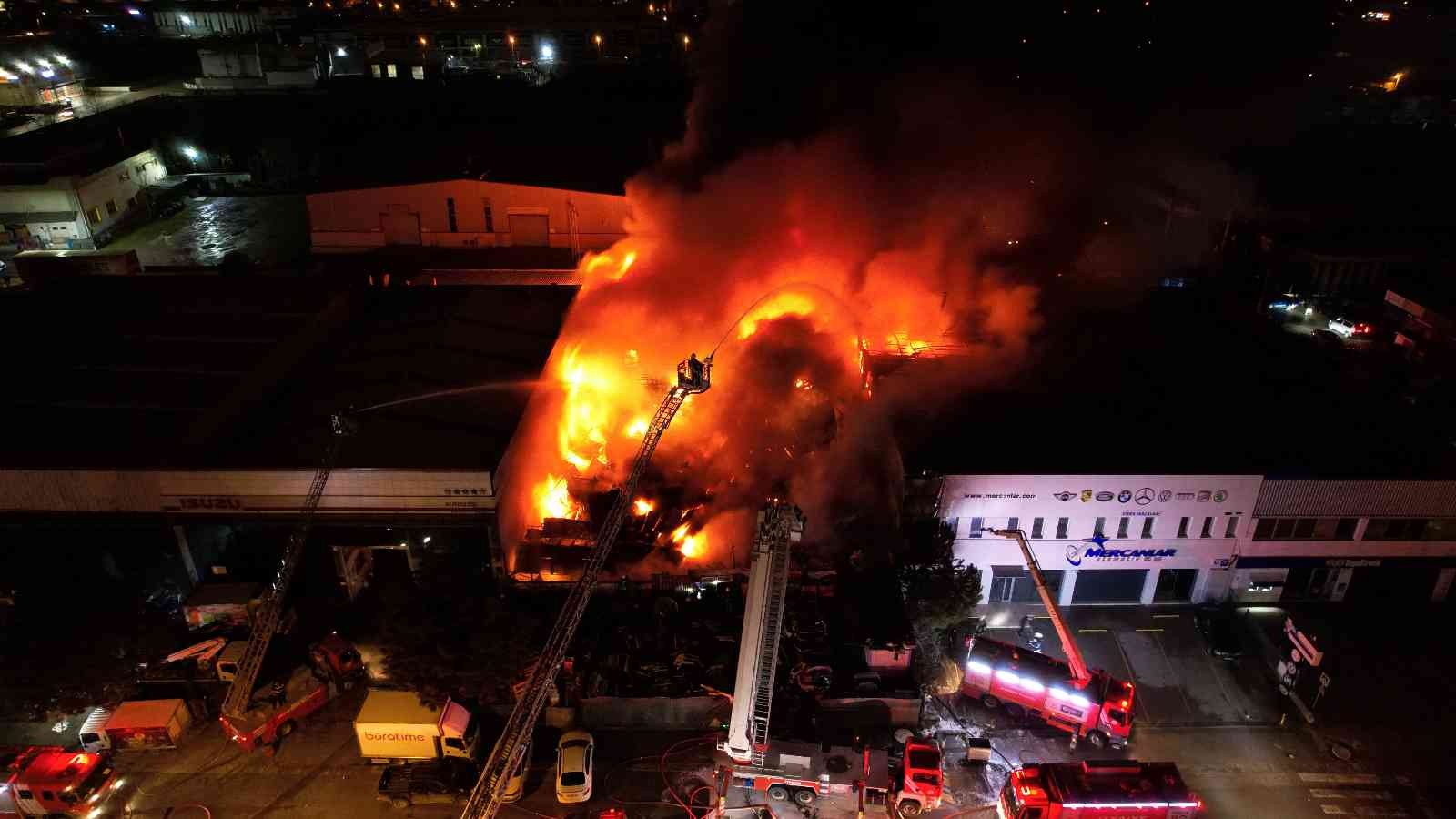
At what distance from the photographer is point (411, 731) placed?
18359 mm

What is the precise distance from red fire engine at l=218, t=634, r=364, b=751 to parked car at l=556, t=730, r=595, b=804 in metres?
6.06

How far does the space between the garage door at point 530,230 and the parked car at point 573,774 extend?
2185 cm

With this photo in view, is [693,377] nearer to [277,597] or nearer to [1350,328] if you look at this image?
[277,597]

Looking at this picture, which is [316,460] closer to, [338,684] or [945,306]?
[338,684]

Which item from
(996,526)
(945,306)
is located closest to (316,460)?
(996,526)

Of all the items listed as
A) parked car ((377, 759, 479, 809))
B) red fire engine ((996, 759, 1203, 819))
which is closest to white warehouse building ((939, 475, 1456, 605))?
red fire engine ((996, 759, 1203, 819))

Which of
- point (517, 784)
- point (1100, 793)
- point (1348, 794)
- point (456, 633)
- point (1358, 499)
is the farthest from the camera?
point (1358, 499)

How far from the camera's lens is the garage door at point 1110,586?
23859 millimetres

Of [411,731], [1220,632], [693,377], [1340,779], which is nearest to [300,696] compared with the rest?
[411,731]

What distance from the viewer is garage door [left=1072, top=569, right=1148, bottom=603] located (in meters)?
23.9

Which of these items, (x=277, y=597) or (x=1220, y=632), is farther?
(x=1220, y=632)

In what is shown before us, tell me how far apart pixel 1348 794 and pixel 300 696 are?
22.9 meters

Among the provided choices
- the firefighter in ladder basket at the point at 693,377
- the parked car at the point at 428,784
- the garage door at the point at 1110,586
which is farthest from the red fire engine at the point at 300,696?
the garage door at the point at 1110,586

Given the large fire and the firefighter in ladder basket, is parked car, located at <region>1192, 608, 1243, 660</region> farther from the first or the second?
the firefighter in ladder basket
